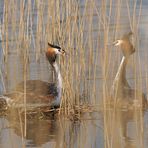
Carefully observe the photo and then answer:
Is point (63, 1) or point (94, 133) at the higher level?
point (63, 1)

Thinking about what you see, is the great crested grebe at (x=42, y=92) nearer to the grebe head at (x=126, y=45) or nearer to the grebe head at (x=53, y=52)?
the grebe head at (x=53, y=52)

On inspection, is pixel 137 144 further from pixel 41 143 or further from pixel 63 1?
pixel 63 1

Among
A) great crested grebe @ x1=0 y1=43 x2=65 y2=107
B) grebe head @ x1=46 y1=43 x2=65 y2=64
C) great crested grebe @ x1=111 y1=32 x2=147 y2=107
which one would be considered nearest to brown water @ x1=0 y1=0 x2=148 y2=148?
great crested grebe @ x1=111 y1=32 x2=147 y2=107

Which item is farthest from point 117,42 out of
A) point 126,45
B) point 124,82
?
point 124,82

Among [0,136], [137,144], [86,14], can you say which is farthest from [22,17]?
[137,144]

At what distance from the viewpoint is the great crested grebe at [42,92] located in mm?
7172

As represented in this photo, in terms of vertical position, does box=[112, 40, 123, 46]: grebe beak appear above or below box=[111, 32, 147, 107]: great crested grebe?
above

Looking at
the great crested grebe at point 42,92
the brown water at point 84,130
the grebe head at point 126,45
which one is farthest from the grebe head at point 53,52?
the grebe head at point 126,45

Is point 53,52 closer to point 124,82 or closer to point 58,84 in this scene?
point 58,84

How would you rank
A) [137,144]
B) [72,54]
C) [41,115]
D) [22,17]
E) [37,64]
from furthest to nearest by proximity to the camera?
[37,64]
[22,17]
[41,115]
[72,54]
[137,144]

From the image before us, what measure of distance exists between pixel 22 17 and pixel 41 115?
1.16m

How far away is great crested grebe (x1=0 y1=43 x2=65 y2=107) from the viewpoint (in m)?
7.17

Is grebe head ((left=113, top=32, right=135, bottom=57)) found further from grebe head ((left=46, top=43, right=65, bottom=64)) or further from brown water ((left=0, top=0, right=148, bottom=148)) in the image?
grebe head ((left=46, top=43, right=65, bottom=64))

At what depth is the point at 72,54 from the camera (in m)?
6.64
